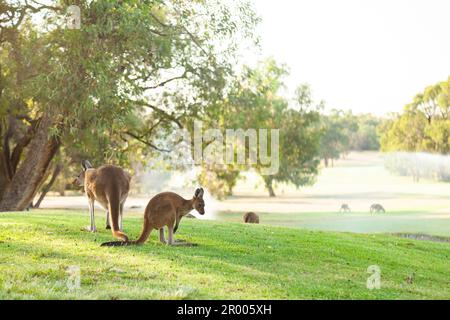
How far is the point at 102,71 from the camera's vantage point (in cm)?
2278

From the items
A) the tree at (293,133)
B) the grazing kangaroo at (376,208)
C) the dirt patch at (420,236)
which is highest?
the tree at (293,133)

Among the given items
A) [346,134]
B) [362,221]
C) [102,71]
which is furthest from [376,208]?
[346,134]

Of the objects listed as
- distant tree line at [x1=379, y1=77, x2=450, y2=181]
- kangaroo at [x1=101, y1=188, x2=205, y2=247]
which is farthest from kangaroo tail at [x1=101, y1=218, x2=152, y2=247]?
distant tree line at [x1=379, y1=77, x2=450, y2=181]

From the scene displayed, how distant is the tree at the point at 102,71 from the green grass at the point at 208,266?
23.8 feet

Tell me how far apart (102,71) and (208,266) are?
42.4 feet

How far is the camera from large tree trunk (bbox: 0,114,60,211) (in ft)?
88.6

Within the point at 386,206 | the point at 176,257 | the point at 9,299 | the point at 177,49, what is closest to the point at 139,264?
the point at 176,257

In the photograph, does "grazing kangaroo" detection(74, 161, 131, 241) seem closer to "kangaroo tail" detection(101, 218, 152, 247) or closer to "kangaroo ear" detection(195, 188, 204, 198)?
"kangaroo tail" detection(101, 218, 152, 247)

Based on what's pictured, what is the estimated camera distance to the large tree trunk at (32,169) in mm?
27000

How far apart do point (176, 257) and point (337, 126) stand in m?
85.7

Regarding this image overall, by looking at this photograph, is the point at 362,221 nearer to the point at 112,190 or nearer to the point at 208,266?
the point at 112,190

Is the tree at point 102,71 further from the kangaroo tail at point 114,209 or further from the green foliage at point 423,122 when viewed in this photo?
the green foliage at point 423,122

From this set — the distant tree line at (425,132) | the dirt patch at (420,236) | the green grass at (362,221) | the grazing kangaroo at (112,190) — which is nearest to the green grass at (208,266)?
the grazing kangaroo at (112,190)
